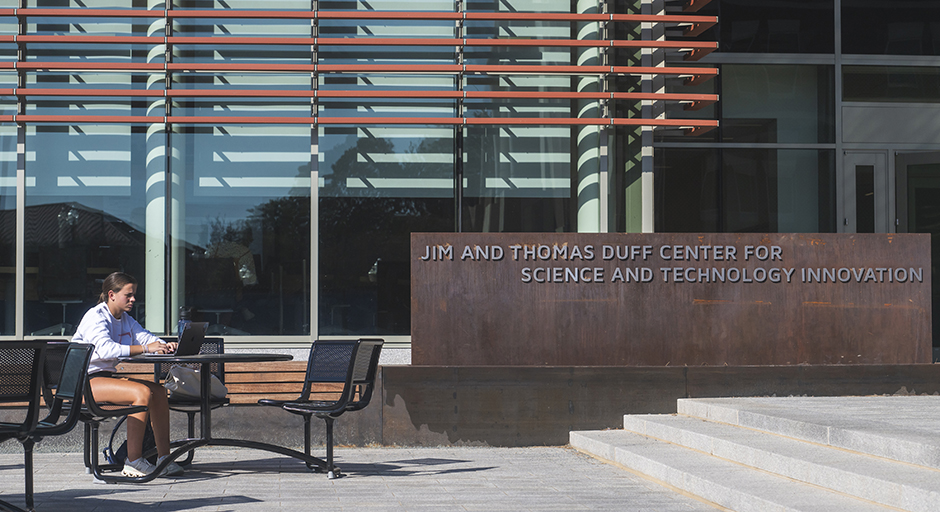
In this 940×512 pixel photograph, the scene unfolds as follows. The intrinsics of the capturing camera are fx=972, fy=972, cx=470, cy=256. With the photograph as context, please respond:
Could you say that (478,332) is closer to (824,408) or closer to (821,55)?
(824,408)

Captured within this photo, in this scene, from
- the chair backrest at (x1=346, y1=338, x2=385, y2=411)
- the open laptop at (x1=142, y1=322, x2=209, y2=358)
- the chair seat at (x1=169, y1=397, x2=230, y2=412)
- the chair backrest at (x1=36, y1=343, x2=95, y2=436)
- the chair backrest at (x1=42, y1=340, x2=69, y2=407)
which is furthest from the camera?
the chair seat at (x1=169, y1=397, x2=230, y2=412)

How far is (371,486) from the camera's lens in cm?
707

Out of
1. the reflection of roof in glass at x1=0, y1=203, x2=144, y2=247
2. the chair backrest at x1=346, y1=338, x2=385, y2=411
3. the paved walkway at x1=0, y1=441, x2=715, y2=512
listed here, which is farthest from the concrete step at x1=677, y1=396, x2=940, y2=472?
the reflection of roof in glass at x1=0, y1=203, x2=144, y2=247

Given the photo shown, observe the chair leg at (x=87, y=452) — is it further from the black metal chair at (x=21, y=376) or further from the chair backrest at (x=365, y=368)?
the chair backrest at (x=365, y=368)

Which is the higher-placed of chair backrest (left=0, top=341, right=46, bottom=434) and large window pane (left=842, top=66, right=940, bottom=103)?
large window pane (left=842, top=66, right=940, bottom=103)

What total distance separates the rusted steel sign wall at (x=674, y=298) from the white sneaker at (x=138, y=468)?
313 cm

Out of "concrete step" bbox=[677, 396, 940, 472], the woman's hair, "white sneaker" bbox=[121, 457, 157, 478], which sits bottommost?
"white sneaker" bbox=[121, 457, 157, 478]

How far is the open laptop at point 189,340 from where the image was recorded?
23.0 ft

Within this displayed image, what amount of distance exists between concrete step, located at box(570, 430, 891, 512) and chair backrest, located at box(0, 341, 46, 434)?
4.18 m

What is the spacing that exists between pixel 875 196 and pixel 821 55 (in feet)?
7.33

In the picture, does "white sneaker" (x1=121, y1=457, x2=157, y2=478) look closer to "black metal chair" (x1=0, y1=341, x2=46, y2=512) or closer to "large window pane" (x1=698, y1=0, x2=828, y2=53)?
"black metal chair" (x1=0, y1=341, x2=46, y2=512)

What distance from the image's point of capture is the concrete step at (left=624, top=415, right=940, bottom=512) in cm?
519

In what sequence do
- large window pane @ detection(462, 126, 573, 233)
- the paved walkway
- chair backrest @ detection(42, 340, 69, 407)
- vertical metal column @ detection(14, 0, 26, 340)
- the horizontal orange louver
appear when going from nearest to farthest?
chair backrest @ detection(42, 340, 69, 407) < the paved walkway < the horizontal orange louver < vertical metal column @ detection(14, 0, 26, 340) < large window pane @ detection(462, 126, 573, 233)

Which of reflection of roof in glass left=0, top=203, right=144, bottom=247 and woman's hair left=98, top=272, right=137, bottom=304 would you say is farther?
reflection of roof in glass left=0, top=203, right=144, bottom=247
